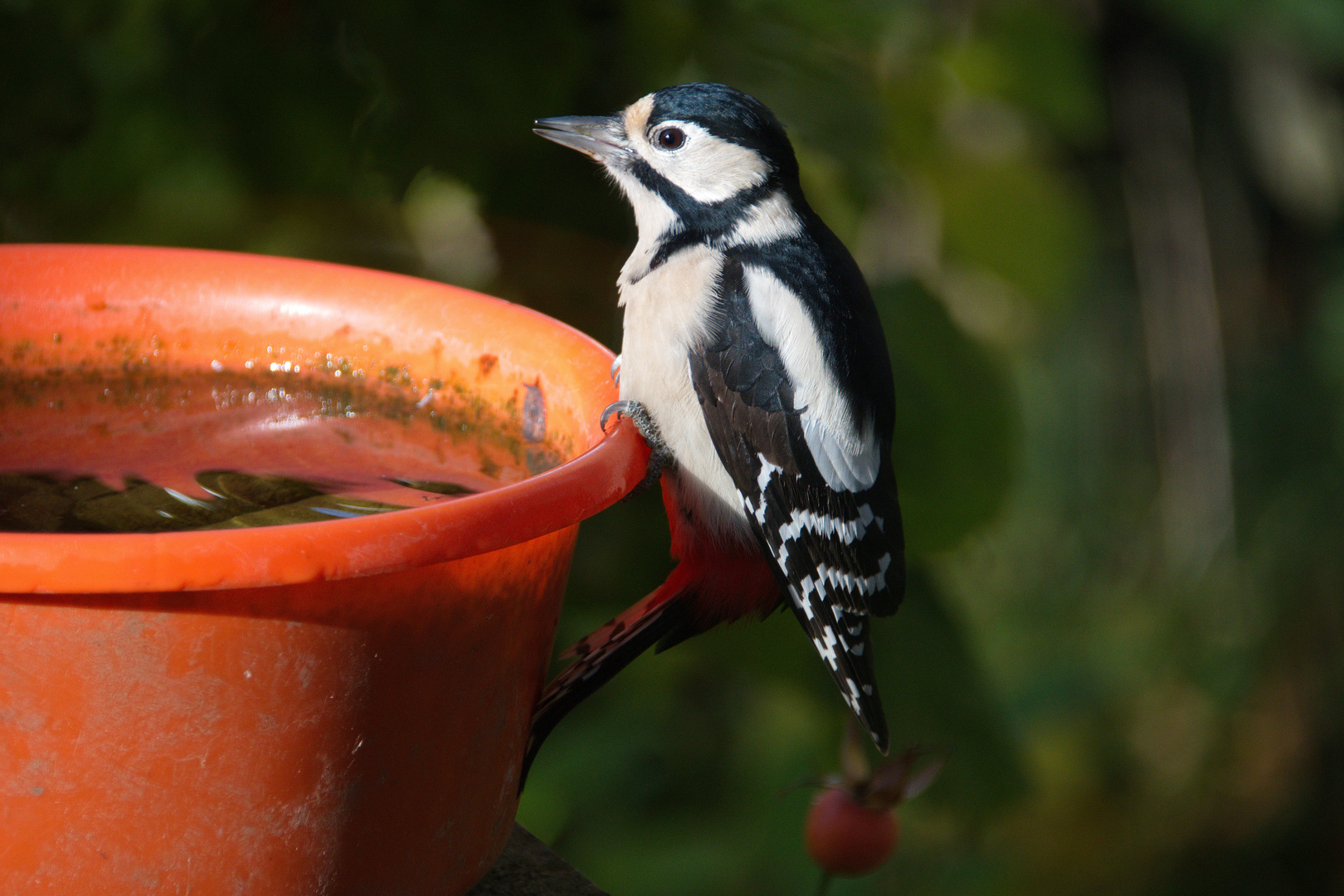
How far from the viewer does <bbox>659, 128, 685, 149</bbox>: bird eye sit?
172 centimetres

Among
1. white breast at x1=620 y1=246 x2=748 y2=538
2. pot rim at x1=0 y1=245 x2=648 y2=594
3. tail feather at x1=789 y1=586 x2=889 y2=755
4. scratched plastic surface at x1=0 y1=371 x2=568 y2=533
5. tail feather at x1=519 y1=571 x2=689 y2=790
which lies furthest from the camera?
white breast at x1=620 y1=246 x2=748 y2=538

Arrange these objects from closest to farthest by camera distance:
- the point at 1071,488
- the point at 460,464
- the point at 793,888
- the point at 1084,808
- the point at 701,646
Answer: the point at 460,464 → the point at 701,646 → the point at 793,888 → the point at 1071,488 → the point at 1084,808

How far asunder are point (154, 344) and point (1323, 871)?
13.7 feet

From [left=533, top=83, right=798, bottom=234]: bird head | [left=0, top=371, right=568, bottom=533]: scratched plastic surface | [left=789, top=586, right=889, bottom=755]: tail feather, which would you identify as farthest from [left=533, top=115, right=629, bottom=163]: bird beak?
[left=789, top=586, right=889, bottom=755]: tail feather

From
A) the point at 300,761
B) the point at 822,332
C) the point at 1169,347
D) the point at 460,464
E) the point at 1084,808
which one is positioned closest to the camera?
the point at 300,761

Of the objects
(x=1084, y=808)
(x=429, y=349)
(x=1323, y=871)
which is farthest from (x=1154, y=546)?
(x=429, y=349)

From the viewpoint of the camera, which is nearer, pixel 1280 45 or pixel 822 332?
pixel 822 332

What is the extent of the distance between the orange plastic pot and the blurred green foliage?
0.86 metres

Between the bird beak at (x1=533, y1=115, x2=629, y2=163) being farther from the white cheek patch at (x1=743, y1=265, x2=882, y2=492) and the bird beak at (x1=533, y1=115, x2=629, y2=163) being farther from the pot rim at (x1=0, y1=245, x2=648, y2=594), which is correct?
the pot rim at (x1=0, y1=245, x2=648, y2=594)

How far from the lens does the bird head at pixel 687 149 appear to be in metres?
1.66

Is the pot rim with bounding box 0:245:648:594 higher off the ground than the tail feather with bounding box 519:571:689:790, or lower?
higher

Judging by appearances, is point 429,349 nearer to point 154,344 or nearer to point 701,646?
point 154,344

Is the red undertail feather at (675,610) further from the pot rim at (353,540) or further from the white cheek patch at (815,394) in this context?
the pot rim at (353,540)

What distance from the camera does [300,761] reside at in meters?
0.80
